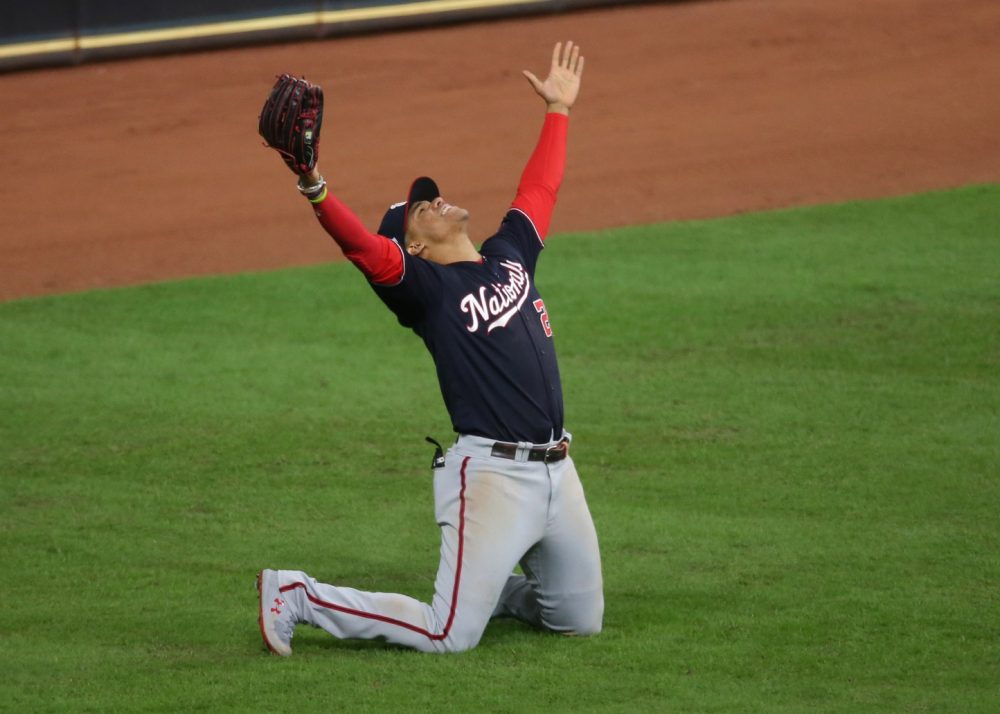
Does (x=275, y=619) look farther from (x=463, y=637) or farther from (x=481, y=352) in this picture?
(x=481, y=352)

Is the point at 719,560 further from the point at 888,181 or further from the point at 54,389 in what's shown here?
the point at 888,181

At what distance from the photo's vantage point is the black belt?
4973mm

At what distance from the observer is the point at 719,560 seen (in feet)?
19.0

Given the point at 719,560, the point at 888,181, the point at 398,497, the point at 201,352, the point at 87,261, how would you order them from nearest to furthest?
1. the point at 719,560
2. the point at 398,497
3. the point at 201,352
4. the point at 87,261
5. the point at 888,181

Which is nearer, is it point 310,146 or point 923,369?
point 310,146

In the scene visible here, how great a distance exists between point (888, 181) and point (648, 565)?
6.33m

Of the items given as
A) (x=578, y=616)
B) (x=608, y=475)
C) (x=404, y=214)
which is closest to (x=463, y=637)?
(x=578, y=616)

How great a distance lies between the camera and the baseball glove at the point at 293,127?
15.4ft

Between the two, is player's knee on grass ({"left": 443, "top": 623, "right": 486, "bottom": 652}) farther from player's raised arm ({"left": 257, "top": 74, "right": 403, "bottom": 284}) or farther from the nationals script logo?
player's raised arm ({"left": 257, "top": 74, "right": 403, "bottom": 284})

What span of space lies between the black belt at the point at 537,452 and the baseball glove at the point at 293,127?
1.05 meters

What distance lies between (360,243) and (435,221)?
523 mm

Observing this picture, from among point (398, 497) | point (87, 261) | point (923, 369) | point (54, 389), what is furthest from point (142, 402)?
point (923, 369)

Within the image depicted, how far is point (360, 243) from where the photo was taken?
4738 millimetres

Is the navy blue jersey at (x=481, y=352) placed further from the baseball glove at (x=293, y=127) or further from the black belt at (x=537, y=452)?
the baseball glove at (x=293, y=127)
